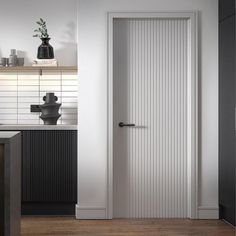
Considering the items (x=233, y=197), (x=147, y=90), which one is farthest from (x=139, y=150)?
(x=233, y=197)

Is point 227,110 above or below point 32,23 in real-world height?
below

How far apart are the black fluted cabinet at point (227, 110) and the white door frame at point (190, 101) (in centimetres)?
24

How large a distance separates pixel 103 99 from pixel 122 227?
48.2 inches

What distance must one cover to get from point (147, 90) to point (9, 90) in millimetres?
1560

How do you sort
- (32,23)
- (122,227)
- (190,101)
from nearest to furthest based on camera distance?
1. (122,227)
2. (190,101)
3. (32,23)

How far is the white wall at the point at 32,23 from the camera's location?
5.35 m

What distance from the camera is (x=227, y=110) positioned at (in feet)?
15.0

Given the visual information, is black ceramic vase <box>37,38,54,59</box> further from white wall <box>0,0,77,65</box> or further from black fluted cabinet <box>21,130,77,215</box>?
A: black fluted cabinet <box>21,130,77,215</box>

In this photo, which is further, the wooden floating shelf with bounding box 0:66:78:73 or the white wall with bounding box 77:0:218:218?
the wooden floating shelf with bounding box 0:66:78:73

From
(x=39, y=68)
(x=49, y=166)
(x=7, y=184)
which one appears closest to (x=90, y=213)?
(x=49, y=166)

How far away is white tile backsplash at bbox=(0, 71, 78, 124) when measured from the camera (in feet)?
17.7

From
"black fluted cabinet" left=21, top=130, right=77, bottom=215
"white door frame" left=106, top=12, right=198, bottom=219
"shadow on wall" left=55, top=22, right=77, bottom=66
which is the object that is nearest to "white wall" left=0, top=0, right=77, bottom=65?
"shadow on wall" left=55, top=22, right=77, bottom=66

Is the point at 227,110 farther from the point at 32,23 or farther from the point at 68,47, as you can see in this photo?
the point at 32,23

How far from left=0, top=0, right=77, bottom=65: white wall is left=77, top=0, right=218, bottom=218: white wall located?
562 millimetres
